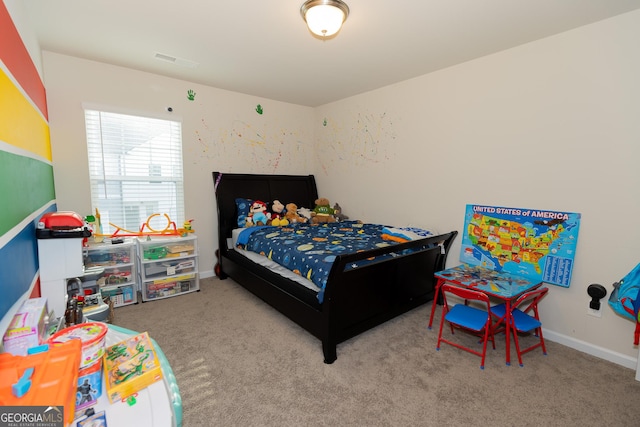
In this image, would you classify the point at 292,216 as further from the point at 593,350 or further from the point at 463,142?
the point at 593,350

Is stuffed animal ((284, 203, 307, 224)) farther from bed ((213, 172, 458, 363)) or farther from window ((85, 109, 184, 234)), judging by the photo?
window ((85, 109, 184, 234))

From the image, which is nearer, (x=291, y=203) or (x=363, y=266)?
(x=363, y=266)

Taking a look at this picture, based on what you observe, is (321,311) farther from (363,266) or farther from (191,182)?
(191,182)

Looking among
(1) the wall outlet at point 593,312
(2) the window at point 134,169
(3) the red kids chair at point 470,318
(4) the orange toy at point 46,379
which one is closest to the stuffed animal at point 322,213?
(2) the window at point 134,169

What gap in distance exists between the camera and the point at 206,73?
3.26 metres

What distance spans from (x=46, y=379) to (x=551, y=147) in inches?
128

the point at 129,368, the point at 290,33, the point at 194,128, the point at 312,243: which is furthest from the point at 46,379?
the point at 194,128

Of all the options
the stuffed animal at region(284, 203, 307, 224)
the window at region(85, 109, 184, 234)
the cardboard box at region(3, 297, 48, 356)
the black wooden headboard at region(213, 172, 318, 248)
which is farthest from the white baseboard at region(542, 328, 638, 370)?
the window at region(85, 109, 184, 234)

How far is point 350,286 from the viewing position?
2211mm

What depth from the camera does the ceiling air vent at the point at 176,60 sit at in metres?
2.84

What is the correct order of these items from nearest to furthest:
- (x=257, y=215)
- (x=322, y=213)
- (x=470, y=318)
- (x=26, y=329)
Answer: (x=26, y=329) → (x=470, y=318) → (x=257, y=215) → (x=322, y=213)

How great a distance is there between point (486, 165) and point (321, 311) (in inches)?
81.5

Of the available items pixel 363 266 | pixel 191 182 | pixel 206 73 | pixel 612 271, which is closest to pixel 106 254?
pixel 191 182

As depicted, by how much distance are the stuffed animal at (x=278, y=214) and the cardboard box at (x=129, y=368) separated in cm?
275
